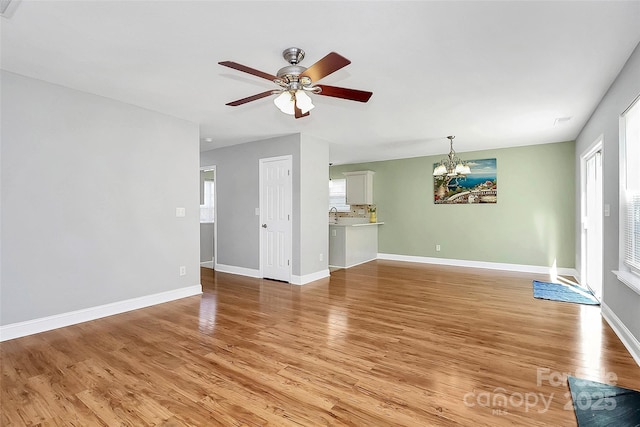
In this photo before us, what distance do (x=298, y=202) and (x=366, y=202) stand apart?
308cm

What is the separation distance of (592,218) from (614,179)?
6.47 ft

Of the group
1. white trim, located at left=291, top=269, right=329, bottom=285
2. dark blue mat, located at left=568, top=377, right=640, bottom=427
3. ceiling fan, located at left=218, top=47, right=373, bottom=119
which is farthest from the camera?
white trim, located at left=291, top=269, right=329, bottom=285

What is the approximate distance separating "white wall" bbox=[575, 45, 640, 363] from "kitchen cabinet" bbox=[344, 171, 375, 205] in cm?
454

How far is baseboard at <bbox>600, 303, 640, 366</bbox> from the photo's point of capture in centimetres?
247

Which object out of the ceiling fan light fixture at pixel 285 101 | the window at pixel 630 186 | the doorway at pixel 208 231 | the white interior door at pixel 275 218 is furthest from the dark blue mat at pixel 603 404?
the doorway at pixel 208 231

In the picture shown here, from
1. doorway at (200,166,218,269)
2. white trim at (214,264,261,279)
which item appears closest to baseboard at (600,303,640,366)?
white trim at (214,264,261,279)

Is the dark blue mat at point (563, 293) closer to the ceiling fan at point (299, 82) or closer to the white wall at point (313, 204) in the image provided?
the white wall at point (313, 204)

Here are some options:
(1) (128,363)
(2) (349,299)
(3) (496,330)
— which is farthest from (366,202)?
(1) (128,363)

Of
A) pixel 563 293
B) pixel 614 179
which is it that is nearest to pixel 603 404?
pixel 614 179

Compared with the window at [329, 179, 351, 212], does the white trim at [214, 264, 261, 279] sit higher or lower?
lower

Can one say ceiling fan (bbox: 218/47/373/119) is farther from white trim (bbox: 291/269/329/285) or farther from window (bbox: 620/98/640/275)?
white trim (bbox: 291/269/329/285)

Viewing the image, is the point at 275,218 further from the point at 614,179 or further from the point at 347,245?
the point at 614,179

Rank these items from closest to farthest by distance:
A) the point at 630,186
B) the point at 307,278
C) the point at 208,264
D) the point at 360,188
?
1. the point at 630,186
2. the point at 307,278
3. the point at 208,264
4. the point at 360,188

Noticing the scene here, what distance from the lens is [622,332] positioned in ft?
9.32
